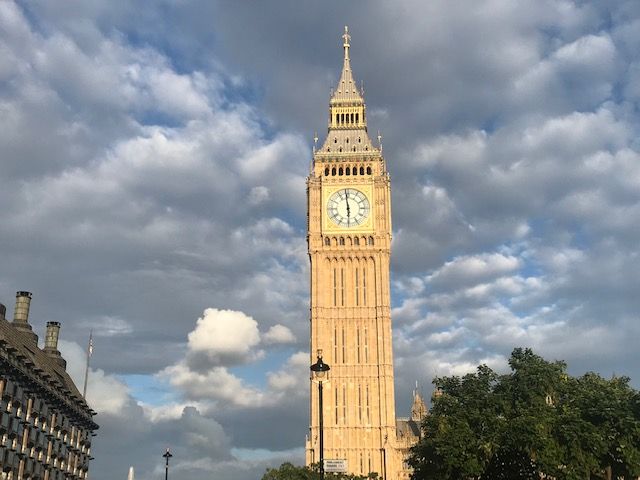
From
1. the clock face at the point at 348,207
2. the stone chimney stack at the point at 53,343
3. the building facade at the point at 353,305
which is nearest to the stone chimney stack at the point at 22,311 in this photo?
the stone chimney stack at the point at 53,343

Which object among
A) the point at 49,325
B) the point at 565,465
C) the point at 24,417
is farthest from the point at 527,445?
the point at 49,325

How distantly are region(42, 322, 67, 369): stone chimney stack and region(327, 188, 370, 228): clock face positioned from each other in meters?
50.3

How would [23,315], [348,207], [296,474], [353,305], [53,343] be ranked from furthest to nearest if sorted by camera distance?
1. [53,343]
2. [348,207]
3. [353,305]
4. [23,315]
5. [296,474]

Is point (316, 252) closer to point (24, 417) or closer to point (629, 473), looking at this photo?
point (24, 417)

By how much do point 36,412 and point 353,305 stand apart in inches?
1911

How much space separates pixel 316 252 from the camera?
122 meters

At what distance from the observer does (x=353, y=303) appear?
121 meters

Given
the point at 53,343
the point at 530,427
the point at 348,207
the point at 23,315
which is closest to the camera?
the point at 530,427

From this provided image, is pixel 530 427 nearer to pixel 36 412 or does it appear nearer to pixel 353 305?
pixel 36 412

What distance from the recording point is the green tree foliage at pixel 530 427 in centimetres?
5484

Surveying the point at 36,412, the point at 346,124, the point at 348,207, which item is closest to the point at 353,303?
the point at 348,207

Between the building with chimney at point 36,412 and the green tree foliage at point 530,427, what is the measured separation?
4540 centimetres

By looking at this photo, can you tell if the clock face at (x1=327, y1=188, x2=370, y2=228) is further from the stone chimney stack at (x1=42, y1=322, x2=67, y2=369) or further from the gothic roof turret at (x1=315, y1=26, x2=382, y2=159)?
the stone chimney stack at (x1=42, y1=322, x2=67, y2=369)

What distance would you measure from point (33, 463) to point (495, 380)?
5917cm
